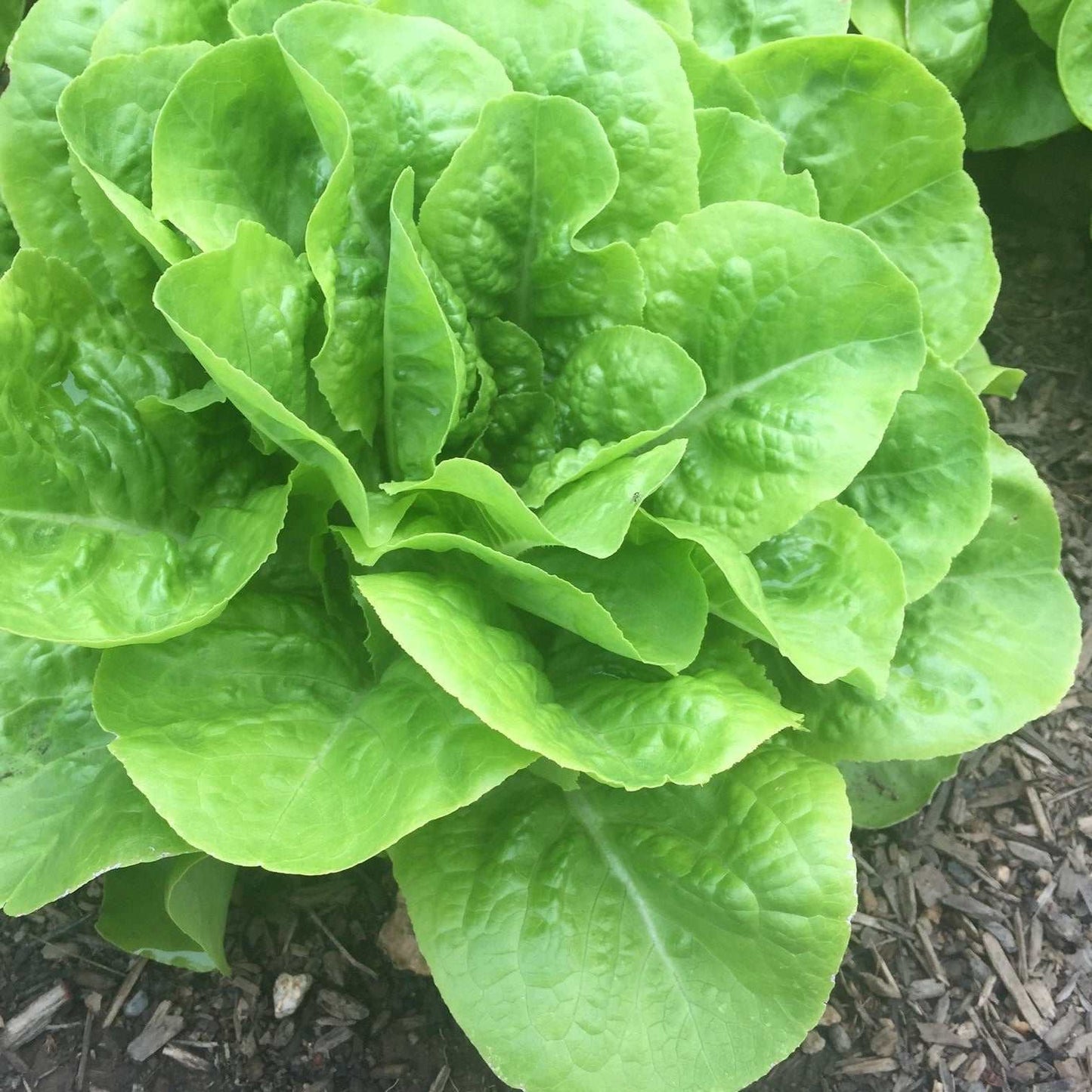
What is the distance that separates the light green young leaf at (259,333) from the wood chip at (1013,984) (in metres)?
2.17

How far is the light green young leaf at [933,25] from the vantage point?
11.1 feet

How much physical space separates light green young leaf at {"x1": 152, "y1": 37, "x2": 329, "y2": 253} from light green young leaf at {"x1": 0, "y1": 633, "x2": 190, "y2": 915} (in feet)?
2.74

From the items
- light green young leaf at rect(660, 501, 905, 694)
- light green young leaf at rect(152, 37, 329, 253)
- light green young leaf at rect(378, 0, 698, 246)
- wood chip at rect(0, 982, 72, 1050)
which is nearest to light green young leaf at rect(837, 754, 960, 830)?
light green young leaf at rect(660, 501, 905, 694)

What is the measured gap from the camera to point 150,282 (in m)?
2.08

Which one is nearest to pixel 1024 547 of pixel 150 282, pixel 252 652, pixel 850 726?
pixel 850 726

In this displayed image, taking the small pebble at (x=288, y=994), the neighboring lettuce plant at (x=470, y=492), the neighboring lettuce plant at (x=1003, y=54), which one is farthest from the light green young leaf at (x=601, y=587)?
the neighboring lettuce plant at (x=1003, y=54)

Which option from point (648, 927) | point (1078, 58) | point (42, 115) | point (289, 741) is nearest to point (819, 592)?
point (648, 927)

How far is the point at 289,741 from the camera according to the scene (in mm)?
1866

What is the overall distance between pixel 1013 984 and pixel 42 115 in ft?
9.85

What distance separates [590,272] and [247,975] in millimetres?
1820

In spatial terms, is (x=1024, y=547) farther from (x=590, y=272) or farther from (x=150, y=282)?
(x=150, y=282)

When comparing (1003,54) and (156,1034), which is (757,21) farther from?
(156,1034)

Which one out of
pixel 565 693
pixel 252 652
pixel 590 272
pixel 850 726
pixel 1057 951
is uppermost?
pixel 590 272

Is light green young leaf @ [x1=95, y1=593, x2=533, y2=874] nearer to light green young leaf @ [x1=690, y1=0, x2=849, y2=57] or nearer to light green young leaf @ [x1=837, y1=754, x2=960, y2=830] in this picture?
light green young leaf @ [x1=837, y1=754, x2=960, y2=830]
